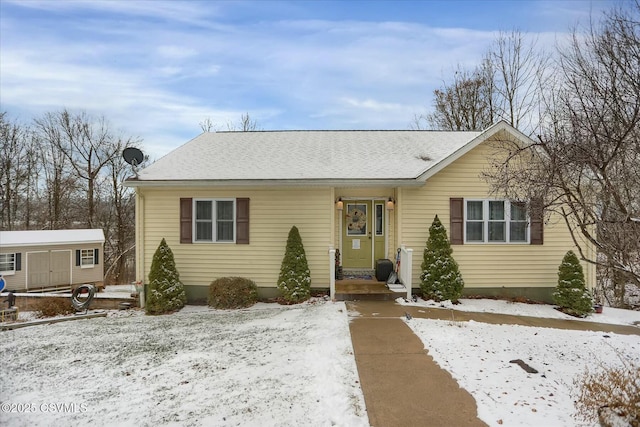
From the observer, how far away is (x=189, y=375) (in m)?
4.57

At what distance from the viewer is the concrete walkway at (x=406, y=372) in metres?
3.51

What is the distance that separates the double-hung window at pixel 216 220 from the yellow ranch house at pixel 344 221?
0.09 ft

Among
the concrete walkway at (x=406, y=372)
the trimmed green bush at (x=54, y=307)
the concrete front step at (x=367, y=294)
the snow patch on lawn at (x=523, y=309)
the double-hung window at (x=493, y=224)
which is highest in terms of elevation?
the double-hung window at (x=493, y=224)

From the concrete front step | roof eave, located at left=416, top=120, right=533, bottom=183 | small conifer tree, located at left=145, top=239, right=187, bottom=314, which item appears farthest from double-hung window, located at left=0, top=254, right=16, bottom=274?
roof eave, located at left=416, top=120, right=533, bottom=183

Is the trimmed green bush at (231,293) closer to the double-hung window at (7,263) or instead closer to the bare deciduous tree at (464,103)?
the double-hung window at (7,263)

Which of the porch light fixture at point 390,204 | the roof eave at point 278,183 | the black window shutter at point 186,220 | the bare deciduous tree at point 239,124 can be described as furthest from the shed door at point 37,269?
the porch light fixture at point 390,204

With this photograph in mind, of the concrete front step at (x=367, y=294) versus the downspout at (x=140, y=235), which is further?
the downspout at (x=140, y=235)

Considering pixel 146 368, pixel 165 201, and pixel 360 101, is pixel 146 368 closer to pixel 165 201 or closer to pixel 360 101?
pixel 165 201

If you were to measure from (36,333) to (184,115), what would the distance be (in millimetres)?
17089

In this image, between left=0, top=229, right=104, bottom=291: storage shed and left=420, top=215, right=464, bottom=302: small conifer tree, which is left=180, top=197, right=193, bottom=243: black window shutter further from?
left=0, top=229, right=104, bottom=291: storage shed

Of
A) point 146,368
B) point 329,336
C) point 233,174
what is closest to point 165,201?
point 233,174

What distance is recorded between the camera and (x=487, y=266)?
921 cm

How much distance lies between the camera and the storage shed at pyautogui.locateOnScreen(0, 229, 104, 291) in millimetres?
14305

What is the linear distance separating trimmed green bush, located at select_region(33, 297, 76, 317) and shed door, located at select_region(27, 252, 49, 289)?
5.50 metres
